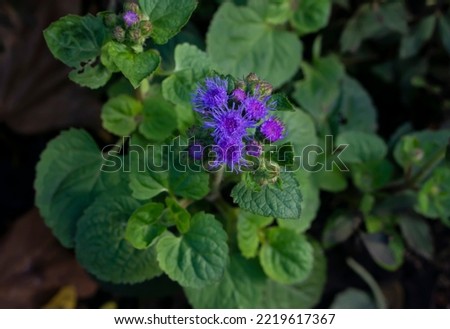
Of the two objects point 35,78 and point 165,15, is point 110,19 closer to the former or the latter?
point 165,15

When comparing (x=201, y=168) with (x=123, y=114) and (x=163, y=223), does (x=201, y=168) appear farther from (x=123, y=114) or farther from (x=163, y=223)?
(x=123, y=114)

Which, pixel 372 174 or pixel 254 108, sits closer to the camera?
pixel 254 108

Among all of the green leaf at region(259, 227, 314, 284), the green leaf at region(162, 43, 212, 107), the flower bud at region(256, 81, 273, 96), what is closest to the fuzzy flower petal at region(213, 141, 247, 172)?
the flower bud at region(256, 81, 273, 96)

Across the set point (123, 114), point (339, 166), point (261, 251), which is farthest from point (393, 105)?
point (123, 114)

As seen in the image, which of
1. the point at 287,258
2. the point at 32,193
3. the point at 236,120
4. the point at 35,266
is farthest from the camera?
the point at 32,193

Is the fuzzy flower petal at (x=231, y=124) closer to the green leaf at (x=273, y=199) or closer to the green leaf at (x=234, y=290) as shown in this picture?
the green leaf at (x=273, y=199)

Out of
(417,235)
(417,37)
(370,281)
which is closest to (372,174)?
(417,235)

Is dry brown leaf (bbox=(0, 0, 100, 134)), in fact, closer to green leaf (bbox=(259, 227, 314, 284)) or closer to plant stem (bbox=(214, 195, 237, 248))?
plant stem (bbox=(214, 195, 237, 248))
